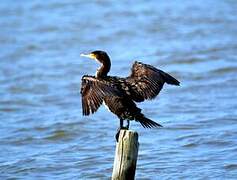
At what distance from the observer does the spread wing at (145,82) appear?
848cm

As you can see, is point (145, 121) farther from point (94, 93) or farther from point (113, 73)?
point (113, 73)

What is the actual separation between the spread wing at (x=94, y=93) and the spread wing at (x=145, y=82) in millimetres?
282

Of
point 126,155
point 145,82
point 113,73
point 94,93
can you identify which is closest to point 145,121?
point 126,155

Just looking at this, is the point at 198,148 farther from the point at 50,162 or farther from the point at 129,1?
the point at 129,1

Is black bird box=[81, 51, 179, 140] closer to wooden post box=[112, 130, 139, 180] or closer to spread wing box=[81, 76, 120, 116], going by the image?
spread wing box=[81, 76, 120, 116]

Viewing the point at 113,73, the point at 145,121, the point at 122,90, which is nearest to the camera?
the point at 145,121

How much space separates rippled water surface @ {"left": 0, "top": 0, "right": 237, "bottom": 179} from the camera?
11.1m

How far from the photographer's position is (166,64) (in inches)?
683

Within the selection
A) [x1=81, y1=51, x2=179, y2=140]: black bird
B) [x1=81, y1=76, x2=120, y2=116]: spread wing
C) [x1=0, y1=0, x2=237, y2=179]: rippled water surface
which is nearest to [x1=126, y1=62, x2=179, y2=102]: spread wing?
[x1=81, y1=51, x2=179, y2=140]: black bird

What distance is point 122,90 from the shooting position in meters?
8.31

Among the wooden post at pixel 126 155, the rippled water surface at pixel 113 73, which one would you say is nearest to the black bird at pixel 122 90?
the wooden post at pixel 126 155

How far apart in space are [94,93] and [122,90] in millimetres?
313

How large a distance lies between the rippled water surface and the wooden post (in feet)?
7.55

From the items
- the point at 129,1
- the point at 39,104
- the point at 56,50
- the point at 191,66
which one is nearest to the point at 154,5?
the point at 129,1
